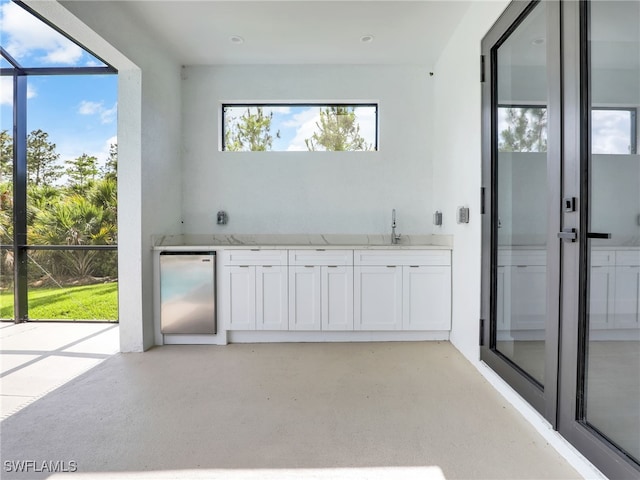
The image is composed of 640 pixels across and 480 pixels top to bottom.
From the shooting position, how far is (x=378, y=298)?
3137 millimetres

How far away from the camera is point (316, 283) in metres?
3.13

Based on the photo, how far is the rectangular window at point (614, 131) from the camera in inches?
51.1

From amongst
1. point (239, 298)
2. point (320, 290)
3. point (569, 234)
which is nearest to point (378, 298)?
point (320, 290)

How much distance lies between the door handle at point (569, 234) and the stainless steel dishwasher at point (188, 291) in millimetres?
2660

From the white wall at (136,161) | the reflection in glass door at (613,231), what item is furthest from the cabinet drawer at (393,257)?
the white wall at (136,161)

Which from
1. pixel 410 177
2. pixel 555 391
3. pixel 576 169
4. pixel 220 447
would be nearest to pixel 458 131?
pixel 410 177

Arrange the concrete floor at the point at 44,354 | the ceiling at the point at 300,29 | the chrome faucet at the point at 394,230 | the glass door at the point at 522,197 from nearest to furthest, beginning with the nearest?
the glass door at the point at 522,197
the concrete floor at the point at 44,354
the ceiling at the point at 300,29
the chrome faucet at the point at 394,230

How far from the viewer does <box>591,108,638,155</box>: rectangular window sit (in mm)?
1297

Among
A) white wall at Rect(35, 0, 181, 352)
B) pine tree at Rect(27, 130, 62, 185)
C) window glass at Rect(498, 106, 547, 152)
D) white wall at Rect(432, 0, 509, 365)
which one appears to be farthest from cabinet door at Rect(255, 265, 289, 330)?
pine tree at Rect(27, 130, 62, 185)

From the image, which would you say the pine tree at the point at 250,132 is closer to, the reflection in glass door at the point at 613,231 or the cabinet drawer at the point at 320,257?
the cabinet drawer at the point at 320,257

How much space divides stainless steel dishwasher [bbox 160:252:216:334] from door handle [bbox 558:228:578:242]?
105 inches

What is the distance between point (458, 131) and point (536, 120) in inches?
41.2

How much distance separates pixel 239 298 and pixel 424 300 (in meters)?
1.78

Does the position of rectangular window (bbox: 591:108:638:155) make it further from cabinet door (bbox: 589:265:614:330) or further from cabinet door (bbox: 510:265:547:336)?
cabinet door (bbox: 510:265:547:336)
